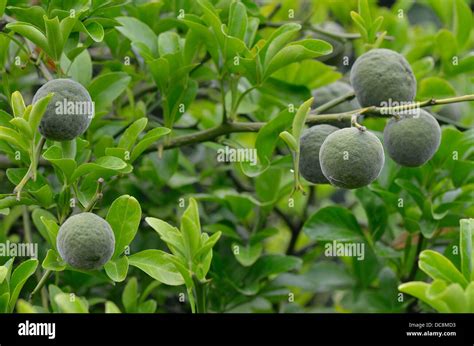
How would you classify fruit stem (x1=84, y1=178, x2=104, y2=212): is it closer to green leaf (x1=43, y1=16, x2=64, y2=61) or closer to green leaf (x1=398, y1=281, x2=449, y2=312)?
green leaf (x1=43, y1=16, x2=64, y2=61)

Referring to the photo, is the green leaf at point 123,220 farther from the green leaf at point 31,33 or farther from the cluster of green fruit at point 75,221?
the green leaf at point 31,33

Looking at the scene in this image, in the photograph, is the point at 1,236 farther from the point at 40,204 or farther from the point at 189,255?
the point at 189,255

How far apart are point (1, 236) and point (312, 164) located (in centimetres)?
67

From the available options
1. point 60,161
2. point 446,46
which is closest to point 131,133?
point 60,161

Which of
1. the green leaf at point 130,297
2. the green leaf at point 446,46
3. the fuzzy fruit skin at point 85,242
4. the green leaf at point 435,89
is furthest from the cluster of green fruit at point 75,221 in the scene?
the green leaf at point 446,46

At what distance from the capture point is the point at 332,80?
5.58 feet

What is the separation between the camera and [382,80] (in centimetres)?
132

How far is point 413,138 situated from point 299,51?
236mm

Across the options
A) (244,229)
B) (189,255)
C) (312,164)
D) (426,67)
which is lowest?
(244,229)

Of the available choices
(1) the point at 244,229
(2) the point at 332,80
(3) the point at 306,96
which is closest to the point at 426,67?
(2) the point at 332,80

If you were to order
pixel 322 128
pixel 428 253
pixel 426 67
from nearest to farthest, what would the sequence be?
pixel 428 253
pixel 322 128
pixel 426 67

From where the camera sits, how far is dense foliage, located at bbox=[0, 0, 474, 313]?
1.21 metres

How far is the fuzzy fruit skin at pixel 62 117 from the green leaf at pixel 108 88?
A: 0.21 m

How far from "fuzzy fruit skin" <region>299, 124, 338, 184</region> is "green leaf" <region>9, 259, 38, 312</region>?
1.49ft
